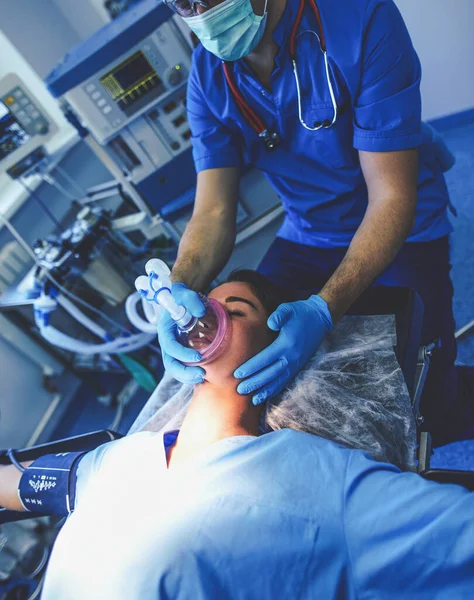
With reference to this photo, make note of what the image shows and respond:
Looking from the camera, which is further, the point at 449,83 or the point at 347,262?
the point at 449,83

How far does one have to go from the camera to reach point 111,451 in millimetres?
1019

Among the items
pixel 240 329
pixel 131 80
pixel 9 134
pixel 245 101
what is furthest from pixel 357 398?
pixel 9 134

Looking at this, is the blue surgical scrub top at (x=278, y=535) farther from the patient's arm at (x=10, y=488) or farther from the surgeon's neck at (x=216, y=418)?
the patient's arm at (x=10, y=488)

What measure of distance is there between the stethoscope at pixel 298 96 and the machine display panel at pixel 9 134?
4.56 feet

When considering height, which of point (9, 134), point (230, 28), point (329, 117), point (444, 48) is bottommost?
point (444, 48)

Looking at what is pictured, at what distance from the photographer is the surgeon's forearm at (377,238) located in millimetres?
1062

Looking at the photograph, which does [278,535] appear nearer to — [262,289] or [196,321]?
[196,321]

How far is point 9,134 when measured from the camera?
2121 millimetres

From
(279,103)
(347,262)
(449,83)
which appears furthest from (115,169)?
(449,83)

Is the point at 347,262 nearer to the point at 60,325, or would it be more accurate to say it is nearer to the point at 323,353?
the point at 323,353

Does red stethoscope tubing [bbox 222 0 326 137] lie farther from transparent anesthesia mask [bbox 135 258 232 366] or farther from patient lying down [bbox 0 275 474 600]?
patient lying down [bbox 0 275 474 600]

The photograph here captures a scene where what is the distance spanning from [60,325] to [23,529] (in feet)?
3.16

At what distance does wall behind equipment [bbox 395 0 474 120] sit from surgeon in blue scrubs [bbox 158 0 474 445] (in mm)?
1661

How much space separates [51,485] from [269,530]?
0.65m
